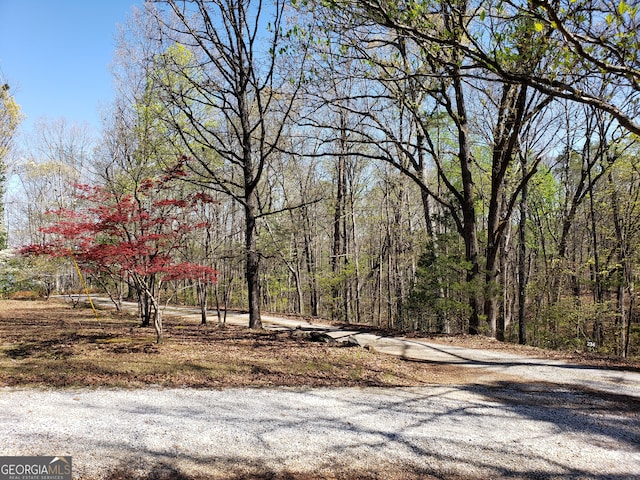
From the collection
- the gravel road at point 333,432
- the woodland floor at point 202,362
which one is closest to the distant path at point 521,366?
the gravel road at point 333,432

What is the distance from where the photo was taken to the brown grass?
559cm

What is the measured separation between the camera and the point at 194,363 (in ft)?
20.8

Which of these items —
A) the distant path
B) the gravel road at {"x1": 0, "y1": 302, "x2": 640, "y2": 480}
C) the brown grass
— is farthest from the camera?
the distant path

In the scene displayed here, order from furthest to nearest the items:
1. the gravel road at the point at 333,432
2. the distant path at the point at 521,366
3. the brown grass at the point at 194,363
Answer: the distant path at the point at 521,366, the brown grass at the point at 194,363, the gravel road at the point at 333,432

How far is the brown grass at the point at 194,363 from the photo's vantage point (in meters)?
5.59

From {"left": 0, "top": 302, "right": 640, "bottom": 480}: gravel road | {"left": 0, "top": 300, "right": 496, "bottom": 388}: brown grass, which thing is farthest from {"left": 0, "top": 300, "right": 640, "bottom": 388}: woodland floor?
{"left": 0, "top": 302, "right": 640, "bottom": 480}: gravel road

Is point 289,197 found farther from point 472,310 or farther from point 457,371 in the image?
point 457,371

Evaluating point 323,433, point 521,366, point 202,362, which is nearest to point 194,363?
point 202,362

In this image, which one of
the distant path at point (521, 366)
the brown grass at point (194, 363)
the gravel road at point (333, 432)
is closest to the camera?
the gravel road at point (333, 432)

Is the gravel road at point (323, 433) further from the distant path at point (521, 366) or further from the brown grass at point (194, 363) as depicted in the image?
the distant path at point (521, 366)

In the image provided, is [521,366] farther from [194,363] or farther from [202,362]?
[194,363]

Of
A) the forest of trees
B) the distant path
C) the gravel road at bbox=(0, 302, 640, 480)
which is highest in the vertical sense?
the forest of trees

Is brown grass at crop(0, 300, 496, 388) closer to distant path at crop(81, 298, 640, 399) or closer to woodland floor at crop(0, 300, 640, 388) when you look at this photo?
woodland floor at crop(0, 300, 640, 388)

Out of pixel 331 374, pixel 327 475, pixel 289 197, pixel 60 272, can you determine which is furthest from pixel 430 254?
pixel 60 272
